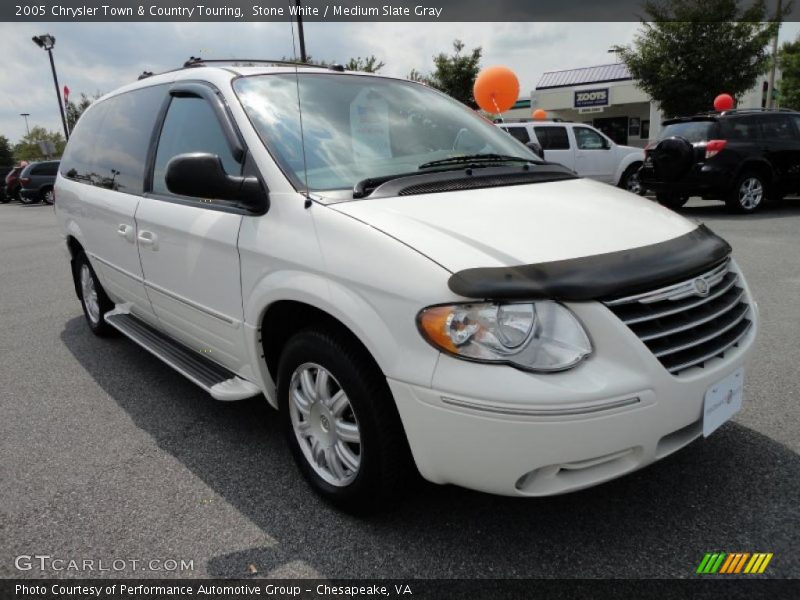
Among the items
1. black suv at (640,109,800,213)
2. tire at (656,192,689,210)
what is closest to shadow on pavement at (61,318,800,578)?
black suv at (640,109,800,213)

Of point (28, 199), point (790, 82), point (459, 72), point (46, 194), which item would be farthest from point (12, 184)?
point (790, 82)

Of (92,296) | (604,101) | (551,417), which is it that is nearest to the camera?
(551,417)

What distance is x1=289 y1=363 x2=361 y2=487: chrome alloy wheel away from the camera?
2318 mm

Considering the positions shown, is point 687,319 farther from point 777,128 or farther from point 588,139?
point 588,139

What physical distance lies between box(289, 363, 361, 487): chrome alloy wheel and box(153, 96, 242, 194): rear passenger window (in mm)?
999

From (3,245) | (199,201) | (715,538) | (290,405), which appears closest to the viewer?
(715,538)

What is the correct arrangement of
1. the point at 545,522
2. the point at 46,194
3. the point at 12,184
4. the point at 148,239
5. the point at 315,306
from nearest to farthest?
the point at 315,306, the point at 545,522, the point at 148,239, the point at 46,194, the point at 12,184

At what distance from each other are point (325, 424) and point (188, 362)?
1135 mm

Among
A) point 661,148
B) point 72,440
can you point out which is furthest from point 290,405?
point 661,148

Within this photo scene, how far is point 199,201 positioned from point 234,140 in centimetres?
40

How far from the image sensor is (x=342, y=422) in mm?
2334

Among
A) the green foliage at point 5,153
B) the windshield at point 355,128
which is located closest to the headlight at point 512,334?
the windshield at point 355,128

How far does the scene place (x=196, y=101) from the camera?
309 centimetres

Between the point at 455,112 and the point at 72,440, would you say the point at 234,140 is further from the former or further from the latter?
the point at 72,440
